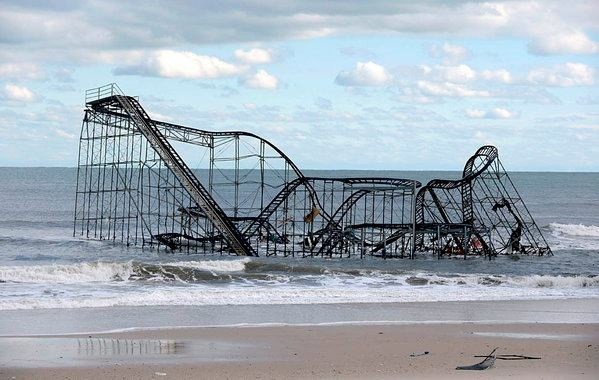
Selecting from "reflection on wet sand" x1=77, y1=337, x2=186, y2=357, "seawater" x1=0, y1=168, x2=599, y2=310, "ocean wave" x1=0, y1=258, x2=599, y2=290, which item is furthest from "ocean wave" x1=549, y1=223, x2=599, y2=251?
"reflection on wet sand" x1=77, y1=337, x2=186, y2=357

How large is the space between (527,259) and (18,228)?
114ft

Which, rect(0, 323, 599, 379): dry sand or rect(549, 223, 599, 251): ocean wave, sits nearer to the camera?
rect(0, 323, 599, 379): dry sand

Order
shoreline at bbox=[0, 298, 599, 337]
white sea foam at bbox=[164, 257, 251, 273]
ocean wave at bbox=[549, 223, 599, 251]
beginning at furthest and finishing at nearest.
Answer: ocean wave at bbox=[549, 223, 599, 251], white sea foam at bbox=[164, 257, 251, 273], shoreline at bbox=[0, 298, 599, 337]

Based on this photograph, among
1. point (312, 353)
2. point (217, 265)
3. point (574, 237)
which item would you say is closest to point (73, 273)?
point (217, 265)

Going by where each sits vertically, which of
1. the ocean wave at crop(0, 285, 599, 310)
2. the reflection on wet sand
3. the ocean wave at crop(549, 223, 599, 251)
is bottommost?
the reflection on wet sand

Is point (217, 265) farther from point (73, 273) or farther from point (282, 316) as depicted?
point (282, 316)

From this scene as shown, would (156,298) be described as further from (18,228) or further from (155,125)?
(18,228)

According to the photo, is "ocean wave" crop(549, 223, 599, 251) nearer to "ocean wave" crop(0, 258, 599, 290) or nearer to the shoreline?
"ocean wave" crop(0, 258, 599, 290)

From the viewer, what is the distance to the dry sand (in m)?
15.8

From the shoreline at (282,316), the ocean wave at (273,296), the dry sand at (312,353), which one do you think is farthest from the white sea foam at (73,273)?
the dry sand at (312,353)

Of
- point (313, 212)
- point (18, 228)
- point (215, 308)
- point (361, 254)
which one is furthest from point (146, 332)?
point (18, 228)

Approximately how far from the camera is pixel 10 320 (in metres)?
21.8

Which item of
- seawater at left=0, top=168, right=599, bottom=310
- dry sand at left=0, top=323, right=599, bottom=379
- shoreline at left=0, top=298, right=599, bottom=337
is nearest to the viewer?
dry sand at left=0, top=323, right=599, bottom=379

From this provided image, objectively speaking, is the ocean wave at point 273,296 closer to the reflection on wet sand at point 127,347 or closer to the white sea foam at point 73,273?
the white sea foam at point 73,273
